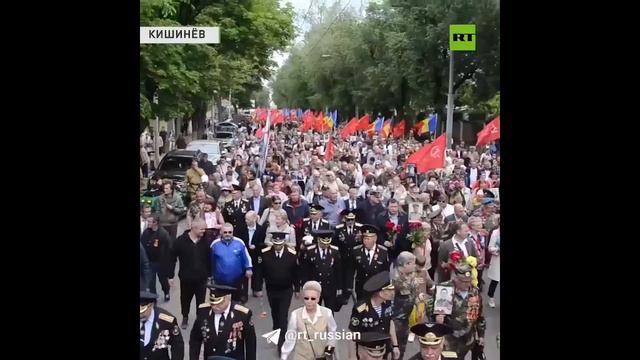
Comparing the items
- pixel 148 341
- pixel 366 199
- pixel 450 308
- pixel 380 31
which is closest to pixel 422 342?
pixel 450 308

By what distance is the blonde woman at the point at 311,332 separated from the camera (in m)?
8.70

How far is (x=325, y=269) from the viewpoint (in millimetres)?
9234

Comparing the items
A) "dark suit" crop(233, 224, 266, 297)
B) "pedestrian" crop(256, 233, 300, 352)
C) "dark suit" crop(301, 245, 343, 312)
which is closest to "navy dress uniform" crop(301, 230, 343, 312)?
"dark suit" crop(301, 245, 343, 312)

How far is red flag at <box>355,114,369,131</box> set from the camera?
33.9 ft

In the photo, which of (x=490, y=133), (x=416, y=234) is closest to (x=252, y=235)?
(x=416, y=234)

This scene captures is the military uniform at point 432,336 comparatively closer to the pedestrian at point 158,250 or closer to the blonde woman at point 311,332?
the blonde woman at point 311,332

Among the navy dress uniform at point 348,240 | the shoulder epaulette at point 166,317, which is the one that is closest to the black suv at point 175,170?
the shoulder epaulette at point 166,317

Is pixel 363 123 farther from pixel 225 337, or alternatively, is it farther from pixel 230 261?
pixel 225 337

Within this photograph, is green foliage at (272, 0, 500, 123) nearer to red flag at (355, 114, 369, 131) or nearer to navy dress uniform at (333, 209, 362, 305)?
red flag at (355, 114, 369, 131)

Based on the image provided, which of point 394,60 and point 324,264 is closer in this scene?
point 324,264

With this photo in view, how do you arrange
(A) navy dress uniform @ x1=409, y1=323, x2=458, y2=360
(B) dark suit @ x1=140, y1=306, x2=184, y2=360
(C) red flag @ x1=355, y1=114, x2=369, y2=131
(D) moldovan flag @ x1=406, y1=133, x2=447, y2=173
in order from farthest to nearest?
(C) red flag @ x1=355, y1=114, x2=369, y2=131
(D) moldovan flag @ x1=406, y1=133, x2=447, y2=173
(A) navy dress uniform @ x1=409, y1=323, x2=458, y2=360
(B) dark suit @ x1=140, y1=306, x2=184, y2=360

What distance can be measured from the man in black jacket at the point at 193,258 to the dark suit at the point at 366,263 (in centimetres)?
154

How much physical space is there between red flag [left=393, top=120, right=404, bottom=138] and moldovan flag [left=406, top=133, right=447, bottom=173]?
51 cm

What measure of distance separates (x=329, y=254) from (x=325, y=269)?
0.58 feet
